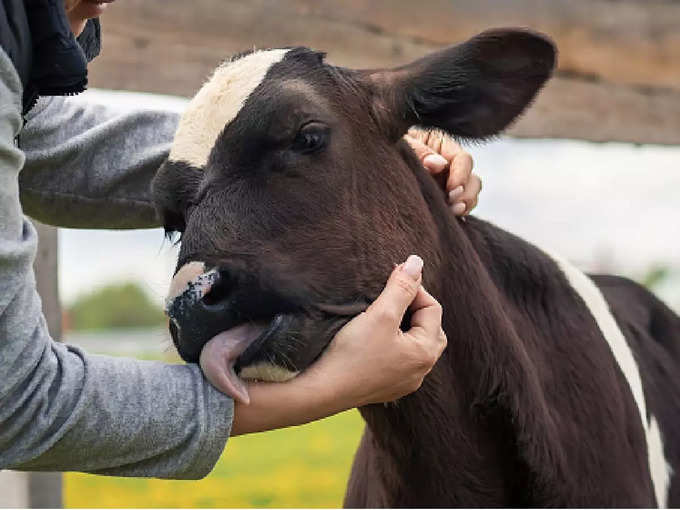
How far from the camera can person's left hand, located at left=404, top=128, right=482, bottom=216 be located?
1.71 m

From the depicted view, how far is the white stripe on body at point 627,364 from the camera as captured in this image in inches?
75.4

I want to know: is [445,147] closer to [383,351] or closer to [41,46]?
[383,351]

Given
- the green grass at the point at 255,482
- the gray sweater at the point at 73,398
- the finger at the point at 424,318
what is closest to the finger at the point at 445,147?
the finger at the point at 424,318

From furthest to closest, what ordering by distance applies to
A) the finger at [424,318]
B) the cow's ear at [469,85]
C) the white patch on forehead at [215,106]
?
the cow's ear at [469,85]
the white patch on forehead at [215,106]
the finger at [424,318]

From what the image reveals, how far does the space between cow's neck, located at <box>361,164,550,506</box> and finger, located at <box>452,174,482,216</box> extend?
0.14 feet

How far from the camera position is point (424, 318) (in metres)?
1.35

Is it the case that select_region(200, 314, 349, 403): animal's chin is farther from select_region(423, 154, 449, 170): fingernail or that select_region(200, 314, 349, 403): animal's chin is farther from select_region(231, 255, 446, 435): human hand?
select_region(423, 154, 449, 170): fingernail

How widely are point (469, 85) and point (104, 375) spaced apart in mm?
741

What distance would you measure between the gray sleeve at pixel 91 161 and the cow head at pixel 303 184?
0.96 ft

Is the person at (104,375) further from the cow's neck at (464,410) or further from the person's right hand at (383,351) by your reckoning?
the cow's neck at (464,410)

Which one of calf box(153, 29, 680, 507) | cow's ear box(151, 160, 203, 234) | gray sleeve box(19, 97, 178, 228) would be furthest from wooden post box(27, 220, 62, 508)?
cow's ear box(151, 160, 203, 234)

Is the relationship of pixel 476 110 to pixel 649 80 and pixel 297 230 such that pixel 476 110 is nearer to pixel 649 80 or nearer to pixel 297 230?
pixel 297 230

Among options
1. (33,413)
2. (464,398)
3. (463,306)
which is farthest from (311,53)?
(33,413)

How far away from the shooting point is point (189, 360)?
1.32 m
